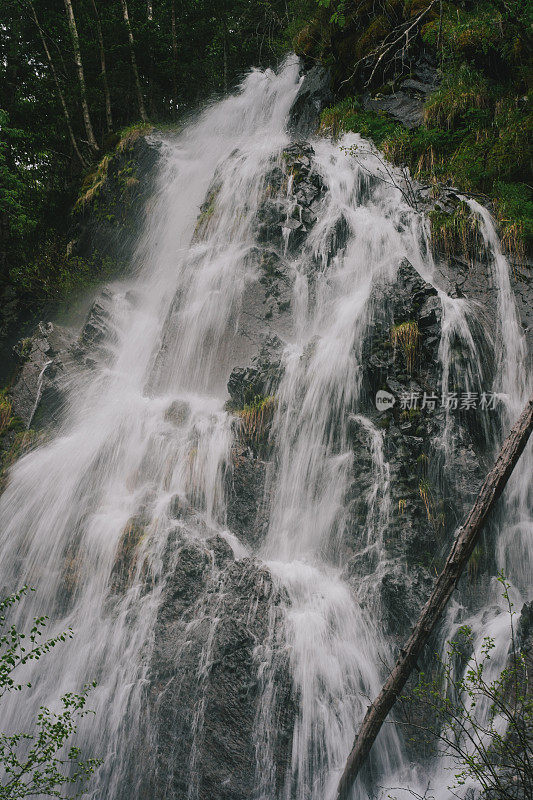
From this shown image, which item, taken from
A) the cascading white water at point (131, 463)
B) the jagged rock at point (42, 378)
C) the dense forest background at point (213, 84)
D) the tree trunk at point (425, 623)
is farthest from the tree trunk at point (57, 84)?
the tree trunk at point (425, 623)

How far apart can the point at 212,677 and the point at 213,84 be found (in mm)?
21189

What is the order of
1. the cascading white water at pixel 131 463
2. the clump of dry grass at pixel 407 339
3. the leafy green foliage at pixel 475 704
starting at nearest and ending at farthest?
the leafy green foliage at pixel 475 704
the cascading white water at pixel 131 463
the clump of dry grass at pixel 407 339

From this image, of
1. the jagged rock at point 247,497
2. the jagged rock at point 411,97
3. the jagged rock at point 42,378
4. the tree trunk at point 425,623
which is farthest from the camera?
the jagged rock at point 411,97

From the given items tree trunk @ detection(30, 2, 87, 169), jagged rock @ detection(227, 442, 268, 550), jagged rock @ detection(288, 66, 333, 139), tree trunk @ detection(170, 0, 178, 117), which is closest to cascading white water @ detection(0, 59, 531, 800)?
jagged rock @ detection(227, 442, 268, 550)

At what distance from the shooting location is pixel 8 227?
1384cm

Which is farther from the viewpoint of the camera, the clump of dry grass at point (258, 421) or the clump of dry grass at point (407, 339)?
the clump of dry grass at point (258, 421)

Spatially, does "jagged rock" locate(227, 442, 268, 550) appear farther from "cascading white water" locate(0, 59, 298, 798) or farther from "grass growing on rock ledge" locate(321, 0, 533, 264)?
"grass growing on rock ledge" locate(321, 0, 533, 264)

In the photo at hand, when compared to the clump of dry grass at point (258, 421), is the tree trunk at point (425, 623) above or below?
below

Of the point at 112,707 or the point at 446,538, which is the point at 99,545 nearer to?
the point at 112,707

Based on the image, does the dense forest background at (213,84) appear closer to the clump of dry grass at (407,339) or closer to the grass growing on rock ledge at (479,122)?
the grass growing on rock ledge at (479,122)

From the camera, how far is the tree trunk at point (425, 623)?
15.4 ft

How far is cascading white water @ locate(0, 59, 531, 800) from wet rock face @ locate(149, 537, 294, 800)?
79mm

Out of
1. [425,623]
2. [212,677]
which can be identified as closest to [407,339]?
[425,623]

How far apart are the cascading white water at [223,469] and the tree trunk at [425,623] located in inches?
20.0
